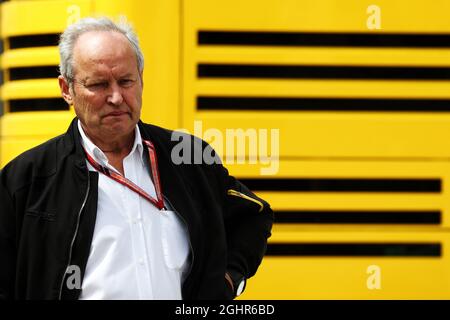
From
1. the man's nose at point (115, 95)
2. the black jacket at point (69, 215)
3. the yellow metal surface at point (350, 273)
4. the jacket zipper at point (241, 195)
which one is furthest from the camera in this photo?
the yellow metal surface at point (350, 273)

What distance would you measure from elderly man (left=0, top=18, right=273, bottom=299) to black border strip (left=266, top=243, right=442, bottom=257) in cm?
164

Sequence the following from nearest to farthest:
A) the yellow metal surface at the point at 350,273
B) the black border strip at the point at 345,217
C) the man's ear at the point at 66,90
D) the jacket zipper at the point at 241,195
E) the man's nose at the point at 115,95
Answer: the man's nose at the point at 115,95 < the man's ear at the point at 66,90 < the jacket zipper at the point at 241,195 < the yellow metal surface at the point at 350,273 < the black border strip at the point at 345,217

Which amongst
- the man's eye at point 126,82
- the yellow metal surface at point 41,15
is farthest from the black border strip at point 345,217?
the man's eye at point 126,82

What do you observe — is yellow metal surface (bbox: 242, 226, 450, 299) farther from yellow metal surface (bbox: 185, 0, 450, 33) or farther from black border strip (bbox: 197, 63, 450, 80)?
yellow metal surface (bbox: 185, 0, 450, 33)

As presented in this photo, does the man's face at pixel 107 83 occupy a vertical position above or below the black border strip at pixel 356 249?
above

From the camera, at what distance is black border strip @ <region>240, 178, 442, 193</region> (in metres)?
4.17

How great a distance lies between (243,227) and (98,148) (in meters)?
0.47

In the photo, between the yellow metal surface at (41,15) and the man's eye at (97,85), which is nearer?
the man's eye at (97,85)

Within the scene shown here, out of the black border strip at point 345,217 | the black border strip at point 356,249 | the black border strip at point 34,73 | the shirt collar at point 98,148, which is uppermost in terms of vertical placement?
the black border strip at point 34,73

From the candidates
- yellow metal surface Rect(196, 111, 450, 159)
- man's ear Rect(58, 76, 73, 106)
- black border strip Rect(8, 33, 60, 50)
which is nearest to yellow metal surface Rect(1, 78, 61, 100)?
black border strip Rect(8, 33, 60, 50)

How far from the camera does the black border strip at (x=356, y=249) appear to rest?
165 inches

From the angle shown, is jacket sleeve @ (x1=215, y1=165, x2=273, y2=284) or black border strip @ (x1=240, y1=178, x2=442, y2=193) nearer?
jacket sleeve @ (x1=215, y1=165, x2=273, y2=284)

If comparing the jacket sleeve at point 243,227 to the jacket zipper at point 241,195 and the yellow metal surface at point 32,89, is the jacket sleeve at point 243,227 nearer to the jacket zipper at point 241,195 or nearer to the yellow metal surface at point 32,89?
the jacket zipper at point 241,195
